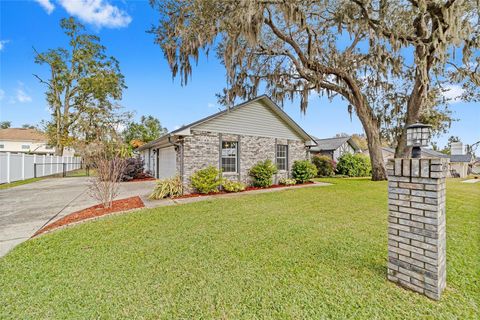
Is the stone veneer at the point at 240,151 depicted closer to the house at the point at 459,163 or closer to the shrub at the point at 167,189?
the shrub at the point at 167,189

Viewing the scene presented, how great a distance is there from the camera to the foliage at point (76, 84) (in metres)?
19.6

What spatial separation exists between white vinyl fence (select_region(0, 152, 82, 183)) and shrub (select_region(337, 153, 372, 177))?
22.3 meters

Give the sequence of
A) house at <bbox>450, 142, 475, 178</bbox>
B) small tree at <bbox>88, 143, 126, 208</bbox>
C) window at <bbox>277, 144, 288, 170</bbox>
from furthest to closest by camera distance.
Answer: house at <bbox>450, 142, 475, 178</bbox>, window at <bbox>277, 144, 288, 170</bbox>, small tree at <bbox>88, 143, 126, 208</bbox>

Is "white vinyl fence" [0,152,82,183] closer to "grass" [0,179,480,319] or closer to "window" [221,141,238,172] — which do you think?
"grass" [0,179,480,319]

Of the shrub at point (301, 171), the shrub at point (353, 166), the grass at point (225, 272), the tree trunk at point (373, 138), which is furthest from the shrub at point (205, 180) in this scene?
the shrub at point (353, 166)

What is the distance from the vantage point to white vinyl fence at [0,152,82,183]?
1154cm

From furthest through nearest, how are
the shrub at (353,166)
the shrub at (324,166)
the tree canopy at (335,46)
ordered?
the shrub at (353,166), the shrub at (324,166), the tree canopy at (335,46)

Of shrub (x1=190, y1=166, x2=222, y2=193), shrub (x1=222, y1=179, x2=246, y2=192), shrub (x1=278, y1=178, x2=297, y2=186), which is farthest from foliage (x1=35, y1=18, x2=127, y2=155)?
shrub (x1=278, y1=178, x2=297, y2=186)

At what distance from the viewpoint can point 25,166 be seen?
535 inches

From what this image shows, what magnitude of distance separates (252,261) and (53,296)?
7.92 ft

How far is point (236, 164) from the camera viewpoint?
33.2ft

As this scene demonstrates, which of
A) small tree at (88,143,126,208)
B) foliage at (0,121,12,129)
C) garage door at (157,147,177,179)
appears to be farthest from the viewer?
foliage at (0,121,12,129)

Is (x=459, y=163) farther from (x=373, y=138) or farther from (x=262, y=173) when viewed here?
(x=262, y=173)

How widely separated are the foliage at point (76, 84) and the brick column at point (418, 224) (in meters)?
21.8
